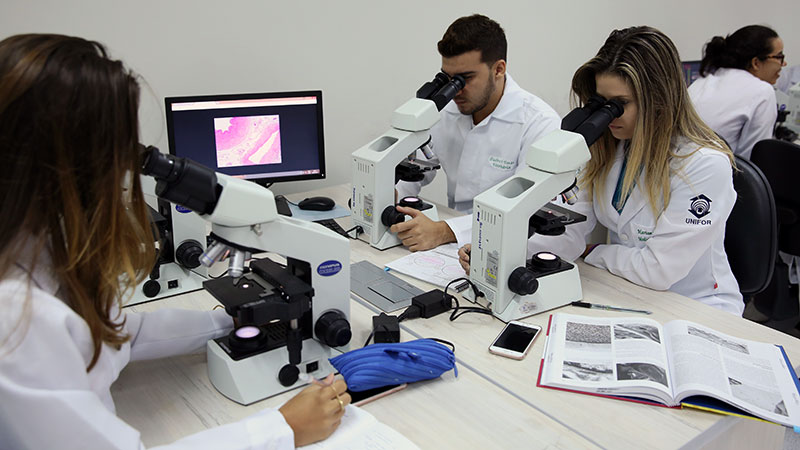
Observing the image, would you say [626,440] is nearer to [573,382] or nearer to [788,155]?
[573,382]

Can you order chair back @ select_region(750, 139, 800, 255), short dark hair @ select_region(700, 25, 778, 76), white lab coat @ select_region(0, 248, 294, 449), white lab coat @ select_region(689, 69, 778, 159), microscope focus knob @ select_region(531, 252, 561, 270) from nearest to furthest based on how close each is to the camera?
white lab coat @ select_region(0, 248, 294, 449) → microscope focus knob @ select_region(531, 252, 561, 270) → chair back @ select_region(750, 139, 800, 255) → white lab coat @ select_region(689, 69, 778, 159) → short dark hair @ select_region(700, 25, 778, 76)

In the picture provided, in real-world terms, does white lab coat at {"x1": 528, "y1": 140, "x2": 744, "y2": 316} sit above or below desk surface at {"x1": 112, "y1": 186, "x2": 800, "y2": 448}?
above

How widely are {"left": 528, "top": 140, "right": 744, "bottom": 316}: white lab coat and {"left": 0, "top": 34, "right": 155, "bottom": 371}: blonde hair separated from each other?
3.92 ft

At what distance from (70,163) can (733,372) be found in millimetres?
1194

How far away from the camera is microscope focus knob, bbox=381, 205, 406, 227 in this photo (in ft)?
5.98

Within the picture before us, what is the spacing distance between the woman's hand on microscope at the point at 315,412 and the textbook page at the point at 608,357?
0.42 m

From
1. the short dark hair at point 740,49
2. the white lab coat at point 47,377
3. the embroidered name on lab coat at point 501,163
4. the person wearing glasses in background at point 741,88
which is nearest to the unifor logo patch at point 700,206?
the embroidered name on lab coat at point 501,163

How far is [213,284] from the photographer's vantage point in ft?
3.84

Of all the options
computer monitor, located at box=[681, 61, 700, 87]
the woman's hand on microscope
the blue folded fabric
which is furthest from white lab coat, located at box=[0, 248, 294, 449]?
computer monitor, located at box=[681, 61, 700, 87]

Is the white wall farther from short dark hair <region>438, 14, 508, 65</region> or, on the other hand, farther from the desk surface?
the desk surface

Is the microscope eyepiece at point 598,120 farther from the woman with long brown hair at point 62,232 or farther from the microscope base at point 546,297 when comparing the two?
the woman with long brown hair at point 62,232

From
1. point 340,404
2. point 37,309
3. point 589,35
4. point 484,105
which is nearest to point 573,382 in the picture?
point 340,404

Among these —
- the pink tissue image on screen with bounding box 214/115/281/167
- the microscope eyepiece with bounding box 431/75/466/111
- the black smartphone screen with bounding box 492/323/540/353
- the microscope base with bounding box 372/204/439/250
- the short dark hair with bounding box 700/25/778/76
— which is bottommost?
the black smartphone screen with bounding box 492/323/540/353

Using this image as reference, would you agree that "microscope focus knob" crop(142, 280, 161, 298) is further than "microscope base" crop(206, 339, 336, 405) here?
Yes
